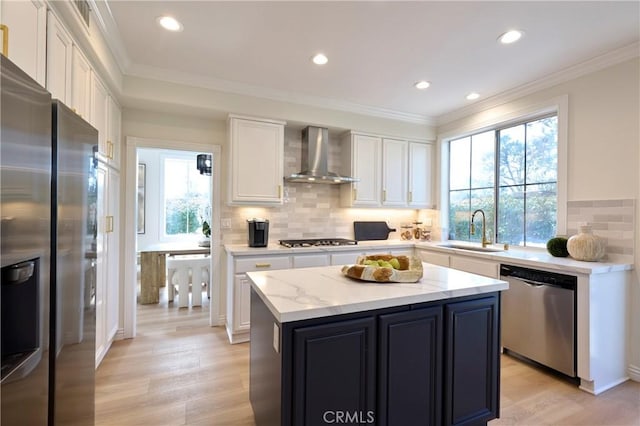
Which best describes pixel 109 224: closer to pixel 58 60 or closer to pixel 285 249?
pixel 58 60

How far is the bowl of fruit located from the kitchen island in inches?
1.6

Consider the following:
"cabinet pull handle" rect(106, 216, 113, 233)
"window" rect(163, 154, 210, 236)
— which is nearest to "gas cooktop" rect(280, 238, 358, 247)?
"cabinet pull handle" rect(106, 216, 113, 233)

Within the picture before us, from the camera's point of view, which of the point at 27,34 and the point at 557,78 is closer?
the point at 27,34

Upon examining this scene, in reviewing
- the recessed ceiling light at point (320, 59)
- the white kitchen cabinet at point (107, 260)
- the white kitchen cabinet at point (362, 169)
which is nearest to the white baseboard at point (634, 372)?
A: the white kitchen cabinet at point (362, 169)

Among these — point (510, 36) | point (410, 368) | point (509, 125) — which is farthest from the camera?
point (509, 125)

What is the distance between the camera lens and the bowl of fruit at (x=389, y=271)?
1.71m

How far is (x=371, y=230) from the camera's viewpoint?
428cm

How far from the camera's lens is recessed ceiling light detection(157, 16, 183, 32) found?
2.12m

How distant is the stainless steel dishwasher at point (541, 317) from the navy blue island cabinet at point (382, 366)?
1.04 meters

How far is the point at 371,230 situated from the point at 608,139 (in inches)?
102

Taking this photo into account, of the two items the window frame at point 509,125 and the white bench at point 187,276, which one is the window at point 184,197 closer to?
the white bench at point 187,276

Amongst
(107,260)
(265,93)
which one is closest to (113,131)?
(107,260)

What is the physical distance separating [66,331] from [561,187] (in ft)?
12.4

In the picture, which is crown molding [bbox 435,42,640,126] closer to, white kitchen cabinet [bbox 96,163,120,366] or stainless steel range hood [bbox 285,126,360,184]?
stainless steel range hood [bbox 285,126,360,184]
